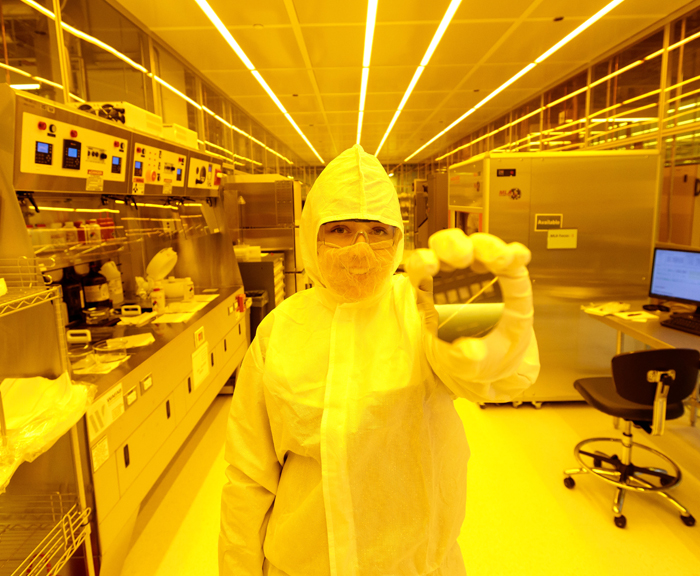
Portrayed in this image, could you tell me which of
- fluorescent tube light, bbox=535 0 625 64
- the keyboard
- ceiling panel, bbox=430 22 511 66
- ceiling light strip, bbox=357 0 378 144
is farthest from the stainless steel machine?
fluorescent tube light, bbox=535 0 625 64

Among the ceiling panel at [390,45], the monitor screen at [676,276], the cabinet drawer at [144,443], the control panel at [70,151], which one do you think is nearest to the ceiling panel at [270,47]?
the ceiling panel at [390,45]

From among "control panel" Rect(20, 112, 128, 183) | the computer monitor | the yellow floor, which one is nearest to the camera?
"control panel" Rect(20, 112, 128, 183)

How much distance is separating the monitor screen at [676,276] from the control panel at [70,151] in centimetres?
328

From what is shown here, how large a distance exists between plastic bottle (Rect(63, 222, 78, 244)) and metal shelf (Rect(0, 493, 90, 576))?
1.30 metres

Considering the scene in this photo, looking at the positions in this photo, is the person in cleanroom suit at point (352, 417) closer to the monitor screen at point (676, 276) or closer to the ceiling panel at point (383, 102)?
the monitor screen at point (676, 276)

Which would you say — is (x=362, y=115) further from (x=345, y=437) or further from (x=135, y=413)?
(x=345, y=437)

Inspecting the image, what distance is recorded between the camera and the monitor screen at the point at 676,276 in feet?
8.63

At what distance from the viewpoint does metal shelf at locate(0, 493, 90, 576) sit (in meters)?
1.40

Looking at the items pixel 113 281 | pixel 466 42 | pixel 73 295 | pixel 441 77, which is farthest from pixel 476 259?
pixel 441 77

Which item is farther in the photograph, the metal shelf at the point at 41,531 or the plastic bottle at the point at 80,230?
the plastic bottle at the point at 80,230

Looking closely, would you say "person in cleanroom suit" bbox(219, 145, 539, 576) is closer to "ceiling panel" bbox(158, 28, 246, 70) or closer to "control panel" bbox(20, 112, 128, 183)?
"control panel" bbox(20, 112, 128, 183)

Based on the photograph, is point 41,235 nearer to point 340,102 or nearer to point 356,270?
point 356,270

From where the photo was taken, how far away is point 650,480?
8.48 feet

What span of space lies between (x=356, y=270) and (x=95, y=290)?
8.17 feet
